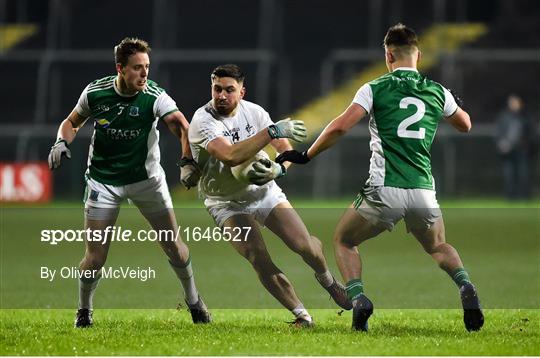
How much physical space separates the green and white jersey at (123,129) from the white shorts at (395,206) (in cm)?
160

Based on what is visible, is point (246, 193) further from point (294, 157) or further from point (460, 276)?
point (460, 276)

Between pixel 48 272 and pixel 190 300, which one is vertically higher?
pixel 190 300

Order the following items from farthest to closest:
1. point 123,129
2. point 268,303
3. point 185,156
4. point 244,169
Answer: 1. point 268,303
2. point 123,129
3. point 185,156
4. point 244,169

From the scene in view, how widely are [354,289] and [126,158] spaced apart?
198 centimetres

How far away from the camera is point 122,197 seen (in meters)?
8.16

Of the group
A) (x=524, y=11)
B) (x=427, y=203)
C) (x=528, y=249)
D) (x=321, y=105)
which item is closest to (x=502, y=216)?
(x=528, y=249)

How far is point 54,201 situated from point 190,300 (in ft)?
45.2

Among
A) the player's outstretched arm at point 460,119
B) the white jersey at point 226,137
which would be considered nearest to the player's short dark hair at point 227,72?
the white jersey at point 226,137

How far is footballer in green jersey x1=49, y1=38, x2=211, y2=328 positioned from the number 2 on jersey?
1.53 meters

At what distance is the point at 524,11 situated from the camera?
2669 cm

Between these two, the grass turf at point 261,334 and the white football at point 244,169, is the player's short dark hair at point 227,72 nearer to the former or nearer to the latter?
the white football at point 244,169

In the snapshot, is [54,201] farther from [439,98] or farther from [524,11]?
[439,98]

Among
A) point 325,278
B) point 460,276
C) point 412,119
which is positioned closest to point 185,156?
point 325,278

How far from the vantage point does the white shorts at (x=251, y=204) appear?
7.96 meters
